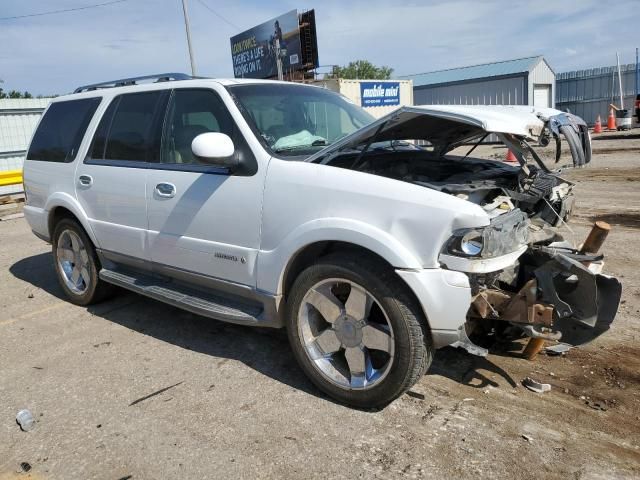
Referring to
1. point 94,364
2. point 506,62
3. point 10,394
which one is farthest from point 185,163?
point 506,62

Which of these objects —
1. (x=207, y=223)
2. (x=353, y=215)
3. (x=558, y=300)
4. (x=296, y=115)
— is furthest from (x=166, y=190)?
(x=558, y=300)

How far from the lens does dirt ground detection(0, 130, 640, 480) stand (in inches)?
109

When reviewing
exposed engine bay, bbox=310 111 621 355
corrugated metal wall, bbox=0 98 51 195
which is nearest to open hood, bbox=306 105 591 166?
exposed engine bay, bbox=310 111 621 355

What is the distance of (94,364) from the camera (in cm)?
412

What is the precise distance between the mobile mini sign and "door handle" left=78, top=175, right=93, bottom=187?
17812 mm

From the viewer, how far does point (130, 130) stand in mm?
4586

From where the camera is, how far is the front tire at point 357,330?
296 cm

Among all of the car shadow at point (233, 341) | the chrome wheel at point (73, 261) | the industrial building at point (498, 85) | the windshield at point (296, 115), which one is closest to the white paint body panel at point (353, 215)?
the windshield at point (296, 115)

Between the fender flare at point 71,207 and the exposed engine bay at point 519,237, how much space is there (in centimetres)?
259

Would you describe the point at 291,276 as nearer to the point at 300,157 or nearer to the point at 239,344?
the point at 300,157

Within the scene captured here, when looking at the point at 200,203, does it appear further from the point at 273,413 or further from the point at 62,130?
the point at 62,130

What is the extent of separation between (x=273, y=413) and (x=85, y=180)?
9.59 ft

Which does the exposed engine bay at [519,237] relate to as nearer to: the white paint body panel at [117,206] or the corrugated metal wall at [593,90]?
the white paint body panel at [117,206]

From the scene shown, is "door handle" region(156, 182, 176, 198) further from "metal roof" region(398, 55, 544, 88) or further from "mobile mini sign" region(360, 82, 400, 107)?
"metal roof" region(398, 55, 544, 88)
